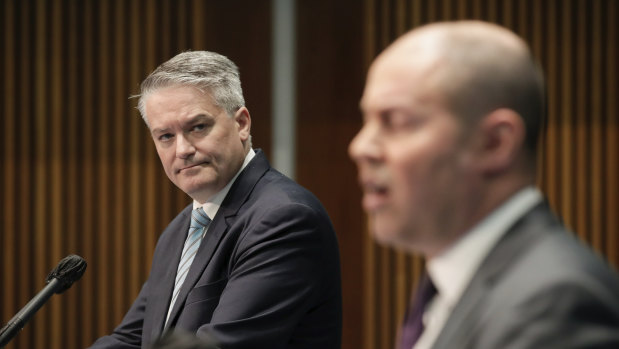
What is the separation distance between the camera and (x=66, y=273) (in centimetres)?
211

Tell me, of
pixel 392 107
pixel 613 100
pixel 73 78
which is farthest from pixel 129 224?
pixel 392 107

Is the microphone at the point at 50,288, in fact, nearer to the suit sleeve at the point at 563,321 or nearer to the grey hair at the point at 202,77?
the grey hair at the point at 202,77

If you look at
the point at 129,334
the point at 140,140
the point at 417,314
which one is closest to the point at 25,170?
the point at 140,140

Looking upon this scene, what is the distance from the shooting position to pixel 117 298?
489cm

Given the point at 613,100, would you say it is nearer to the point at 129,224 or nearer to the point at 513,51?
the point at 129,224

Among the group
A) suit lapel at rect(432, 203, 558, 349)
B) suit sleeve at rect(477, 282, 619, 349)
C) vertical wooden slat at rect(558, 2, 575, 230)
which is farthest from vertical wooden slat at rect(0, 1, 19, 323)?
suit sleeve at rect(477, 282, 619, 349)

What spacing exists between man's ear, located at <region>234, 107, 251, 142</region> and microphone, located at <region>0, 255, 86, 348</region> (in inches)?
26.5

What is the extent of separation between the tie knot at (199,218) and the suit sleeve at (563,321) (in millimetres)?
1672

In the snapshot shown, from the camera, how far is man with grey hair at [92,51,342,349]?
2.11 m

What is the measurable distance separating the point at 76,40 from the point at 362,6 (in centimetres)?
185

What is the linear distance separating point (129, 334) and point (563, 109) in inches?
127

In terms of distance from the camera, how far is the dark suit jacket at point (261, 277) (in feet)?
6.82

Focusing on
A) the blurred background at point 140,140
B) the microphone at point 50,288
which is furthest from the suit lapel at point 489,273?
the blurred background at point 140,140

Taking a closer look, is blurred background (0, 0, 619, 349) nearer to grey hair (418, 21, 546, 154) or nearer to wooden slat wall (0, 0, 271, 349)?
wooden slat wall (0, 0, 271, 349)
